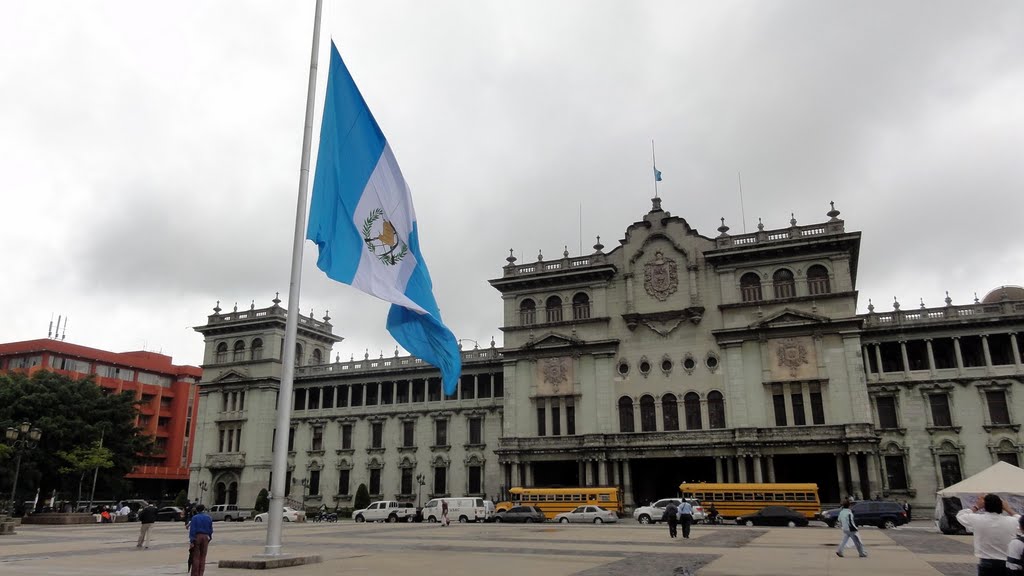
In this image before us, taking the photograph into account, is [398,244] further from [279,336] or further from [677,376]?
[279,336]

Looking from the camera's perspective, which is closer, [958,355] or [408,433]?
[958,355]

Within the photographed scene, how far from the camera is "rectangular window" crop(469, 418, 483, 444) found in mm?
64375

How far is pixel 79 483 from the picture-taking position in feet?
188

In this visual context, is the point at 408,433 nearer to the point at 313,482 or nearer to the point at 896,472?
the point at 313,482

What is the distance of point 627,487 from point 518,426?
10161mm

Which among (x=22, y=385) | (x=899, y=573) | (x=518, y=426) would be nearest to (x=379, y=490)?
(x=518, y=426)

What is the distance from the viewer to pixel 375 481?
67.4 meters

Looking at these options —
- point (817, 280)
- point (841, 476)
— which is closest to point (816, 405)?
point (841, 476)

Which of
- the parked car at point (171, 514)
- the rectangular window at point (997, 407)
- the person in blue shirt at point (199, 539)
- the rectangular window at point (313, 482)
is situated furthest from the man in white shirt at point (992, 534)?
the rectangular window at point (313, 482)

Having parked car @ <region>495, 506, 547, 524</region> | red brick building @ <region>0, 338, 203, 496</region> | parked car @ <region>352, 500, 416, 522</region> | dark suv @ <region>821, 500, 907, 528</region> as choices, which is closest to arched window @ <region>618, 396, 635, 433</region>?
parked car @ <region>495, 506, 547, 524</region>

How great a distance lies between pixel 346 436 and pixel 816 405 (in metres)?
42.2

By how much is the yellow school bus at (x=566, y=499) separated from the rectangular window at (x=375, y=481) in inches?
746

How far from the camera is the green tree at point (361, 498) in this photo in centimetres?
6353

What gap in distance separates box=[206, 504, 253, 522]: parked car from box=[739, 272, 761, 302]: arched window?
4500 cm
